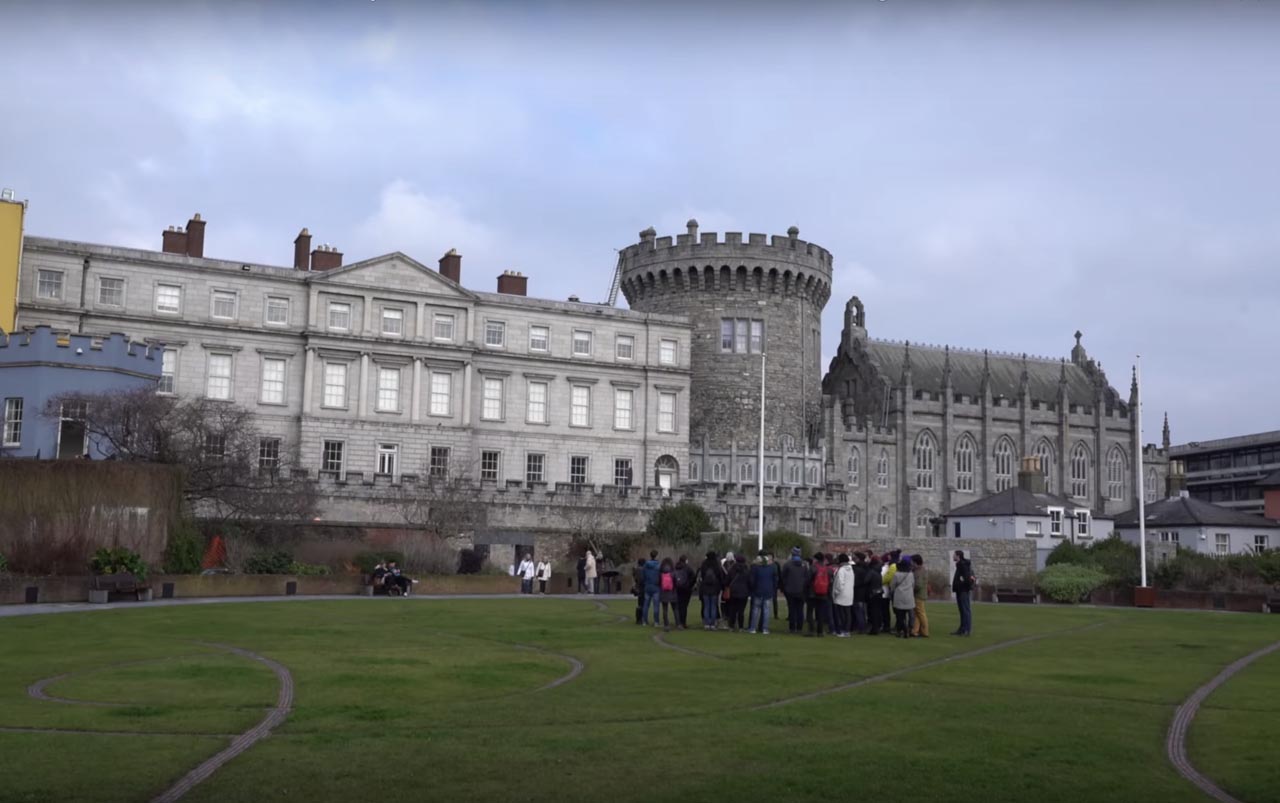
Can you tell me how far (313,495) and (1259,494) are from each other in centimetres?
8723

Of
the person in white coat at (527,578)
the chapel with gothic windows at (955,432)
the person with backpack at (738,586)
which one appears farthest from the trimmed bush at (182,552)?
the chapel with gothic windows at (955,432)

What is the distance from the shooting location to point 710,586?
2792 centimetres

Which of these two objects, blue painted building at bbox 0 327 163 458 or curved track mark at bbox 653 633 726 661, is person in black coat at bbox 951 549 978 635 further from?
blue painted building at bbox 0 327 163 458

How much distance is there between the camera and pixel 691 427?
76.8m

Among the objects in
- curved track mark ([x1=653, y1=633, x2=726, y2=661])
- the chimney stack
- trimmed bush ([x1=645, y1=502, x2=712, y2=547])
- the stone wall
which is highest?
the chimney stack

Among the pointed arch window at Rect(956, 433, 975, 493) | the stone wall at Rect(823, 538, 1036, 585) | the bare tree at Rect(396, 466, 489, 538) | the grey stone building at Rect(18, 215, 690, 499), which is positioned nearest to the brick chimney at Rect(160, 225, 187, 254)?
the grey stone building at Rect(18, 215, 690, 499)

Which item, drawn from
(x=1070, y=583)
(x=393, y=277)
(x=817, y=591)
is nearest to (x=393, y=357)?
(x=393, y=277)

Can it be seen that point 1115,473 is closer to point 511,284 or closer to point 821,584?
point 511,284

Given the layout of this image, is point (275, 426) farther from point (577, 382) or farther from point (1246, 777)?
point (1246, 777)

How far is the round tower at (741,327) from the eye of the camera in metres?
76.2

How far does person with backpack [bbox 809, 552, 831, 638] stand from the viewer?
1064 inches

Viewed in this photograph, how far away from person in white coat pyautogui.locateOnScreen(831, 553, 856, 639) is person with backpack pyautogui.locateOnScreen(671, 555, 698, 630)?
9.49 ft

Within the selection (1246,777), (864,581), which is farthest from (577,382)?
(1246,777)

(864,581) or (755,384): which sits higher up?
(755,384)
